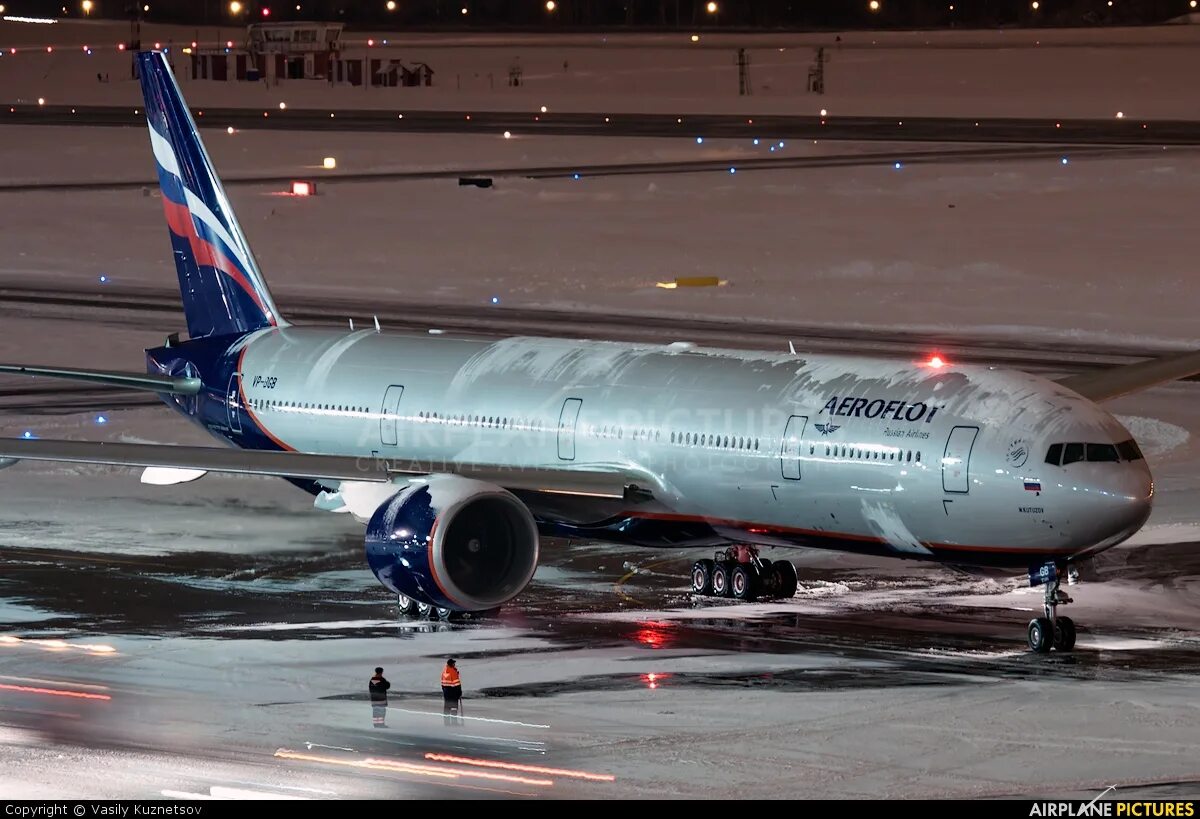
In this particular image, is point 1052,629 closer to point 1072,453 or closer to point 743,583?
point 1072,453

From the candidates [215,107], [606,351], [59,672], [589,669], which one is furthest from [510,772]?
[215,107]

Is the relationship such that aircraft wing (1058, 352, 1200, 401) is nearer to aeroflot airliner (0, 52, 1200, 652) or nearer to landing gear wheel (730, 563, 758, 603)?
aeroflot airliner (0, 52, 1200, 652)

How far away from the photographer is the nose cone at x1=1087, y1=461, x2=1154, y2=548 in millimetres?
27953

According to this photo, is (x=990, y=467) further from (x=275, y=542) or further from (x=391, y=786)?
(x=275, y=542)

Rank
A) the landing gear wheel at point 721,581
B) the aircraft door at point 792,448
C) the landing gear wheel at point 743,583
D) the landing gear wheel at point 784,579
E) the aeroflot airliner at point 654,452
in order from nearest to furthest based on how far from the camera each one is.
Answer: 1. the aeroflot airliner at point 654,452
2. the aircraft door at point 792,448
3. the landing gear wheel at point 743,583
4. the landing gear wheel at point 784,579
5. the landing gear wheel at point 721,581

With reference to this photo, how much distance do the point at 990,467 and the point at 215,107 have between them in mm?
97524

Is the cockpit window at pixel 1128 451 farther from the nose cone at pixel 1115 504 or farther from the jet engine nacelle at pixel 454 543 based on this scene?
the jet engine nacelle at pixel 454 543

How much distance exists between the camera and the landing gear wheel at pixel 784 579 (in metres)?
32.9

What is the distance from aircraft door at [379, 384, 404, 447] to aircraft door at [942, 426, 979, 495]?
34.0 feet

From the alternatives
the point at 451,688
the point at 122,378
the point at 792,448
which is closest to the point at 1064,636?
the point at 792,448

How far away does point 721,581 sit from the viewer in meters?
33.1

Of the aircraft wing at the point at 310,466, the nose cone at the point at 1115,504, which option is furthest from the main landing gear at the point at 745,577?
the nose cone at the point at 1115,504

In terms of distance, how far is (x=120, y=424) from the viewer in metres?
45.6

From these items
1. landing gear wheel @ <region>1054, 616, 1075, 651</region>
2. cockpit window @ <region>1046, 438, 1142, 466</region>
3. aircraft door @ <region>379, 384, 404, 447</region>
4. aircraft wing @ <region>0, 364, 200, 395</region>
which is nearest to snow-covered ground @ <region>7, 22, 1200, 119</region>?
aircraft wing @ <region>0, 364, 200, 395</region>
